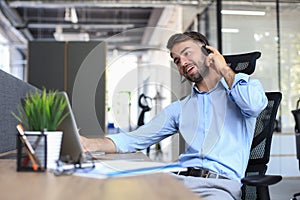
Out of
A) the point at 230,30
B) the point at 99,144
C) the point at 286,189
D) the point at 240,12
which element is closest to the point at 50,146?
the point at 99,144

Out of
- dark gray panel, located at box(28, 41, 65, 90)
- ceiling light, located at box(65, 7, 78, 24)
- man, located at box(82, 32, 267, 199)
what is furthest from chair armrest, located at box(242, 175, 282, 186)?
ceiling light, located at box(65, 7, 78, 24)

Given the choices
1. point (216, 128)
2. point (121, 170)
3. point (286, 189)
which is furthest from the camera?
point (286, 189)

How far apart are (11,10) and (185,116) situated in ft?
26.5

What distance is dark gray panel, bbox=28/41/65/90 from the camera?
5746 mm

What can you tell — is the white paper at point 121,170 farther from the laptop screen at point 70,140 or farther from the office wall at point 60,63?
the office wall at point 60,63

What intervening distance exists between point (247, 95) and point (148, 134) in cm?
47

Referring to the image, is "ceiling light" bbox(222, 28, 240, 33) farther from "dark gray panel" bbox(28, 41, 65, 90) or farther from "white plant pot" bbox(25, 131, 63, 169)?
"white plant pot" bbox(25, 131, 63, 169)

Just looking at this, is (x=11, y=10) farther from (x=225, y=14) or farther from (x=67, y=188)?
(x=67, y=188)

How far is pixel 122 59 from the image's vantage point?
1.91 metres

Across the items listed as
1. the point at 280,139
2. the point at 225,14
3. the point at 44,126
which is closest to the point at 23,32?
the point at 225,14

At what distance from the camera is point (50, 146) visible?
1024mm

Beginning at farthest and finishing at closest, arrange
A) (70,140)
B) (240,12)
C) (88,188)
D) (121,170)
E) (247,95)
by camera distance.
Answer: (240,12) < (247,95) < (70,140) < (121,170) < (88,188)

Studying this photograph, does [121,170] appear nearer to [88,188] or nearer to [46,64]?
[88,188]

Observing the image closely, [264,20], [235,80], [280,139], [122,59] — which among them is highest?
[264,20]
